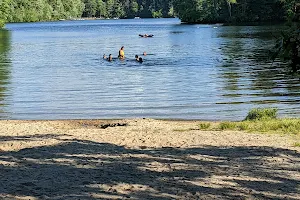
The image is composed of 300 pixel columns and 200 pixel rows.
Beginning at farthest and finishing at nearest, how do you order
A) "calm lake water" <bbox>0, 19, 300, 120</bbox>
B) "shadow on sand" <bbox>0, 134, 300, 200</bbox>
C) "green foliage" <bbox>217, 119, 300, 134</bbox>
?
"calm lake water" <bbox>0, 19, 300, 120</bbox> < "green foliage" <bbox>217, 119, 300, 134</bbox> < "shadow on sand" <bbox>0, 134, 300, 200</bbox>

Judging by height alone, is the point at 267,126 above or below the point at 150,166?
below

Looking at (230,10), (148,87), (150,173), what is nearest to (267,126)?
(150,173)

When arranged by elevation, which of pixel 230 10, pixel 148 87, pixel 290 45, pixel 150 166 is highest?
pixel 290 45

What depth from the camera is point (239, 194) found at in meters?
7.87

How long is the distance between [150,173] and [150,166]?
0.47 metres

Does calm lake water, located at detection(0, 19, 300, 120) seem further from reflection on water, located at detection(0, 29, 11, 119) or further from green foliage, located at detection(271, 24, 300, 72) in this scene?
green foliage, located at detection(271, 24, 300, 72)

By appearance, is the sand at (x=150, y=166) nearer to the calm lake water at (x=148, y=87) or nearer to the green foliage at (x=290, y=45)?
the green foliage at (x=290, y=45)

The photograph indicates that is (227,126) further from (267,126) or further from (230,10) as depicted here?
(230,10)

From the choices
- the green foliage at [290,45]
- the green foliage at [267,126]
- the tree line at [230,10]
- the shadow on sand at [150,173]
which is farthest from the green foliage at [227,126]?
the tree line at [230,10]

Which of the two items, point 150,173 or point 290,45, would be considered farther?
point 150,173

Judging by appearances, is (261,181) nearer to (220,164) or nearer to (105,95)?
(220,164)

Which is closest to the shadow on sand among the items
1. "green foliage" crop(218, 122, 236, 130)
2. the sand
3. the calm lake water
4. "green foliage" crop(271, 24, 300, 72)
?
the sand

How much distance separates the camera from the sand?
313 inches

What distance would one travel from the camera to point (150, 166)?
9.45m
